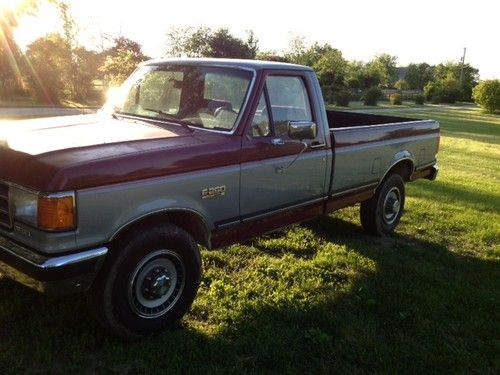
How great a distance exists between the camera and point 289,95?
187 inches

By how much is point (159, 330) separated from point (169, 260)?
0.52 m

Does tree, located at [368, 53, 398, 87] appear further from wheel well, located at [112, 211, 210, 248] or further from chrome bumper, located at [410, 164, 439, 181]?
wheel well, located at [112, 211, 210, 248]

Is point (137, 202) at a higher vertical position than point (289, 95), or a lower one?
lower

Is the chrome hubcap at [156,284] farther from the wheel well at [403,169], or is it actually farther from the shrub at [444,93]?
the shrub at [444,93]

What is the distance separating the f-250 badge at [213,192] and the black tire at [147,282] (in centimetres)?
31

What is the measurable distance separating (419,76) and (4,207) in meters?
90.5

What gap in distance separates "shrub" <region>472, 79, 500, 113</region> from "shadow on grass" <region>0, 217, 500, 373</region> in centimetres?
4361

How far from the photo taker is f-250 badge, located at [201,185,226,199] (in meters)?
3.78

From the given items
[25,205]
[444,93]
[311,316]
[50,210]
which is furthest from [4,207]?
[444,93]

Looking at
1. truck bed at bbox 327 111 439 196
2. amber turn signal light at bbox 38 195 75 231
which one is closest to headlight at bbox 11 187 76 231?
amber turn signal light at bbox 38 195 75 231

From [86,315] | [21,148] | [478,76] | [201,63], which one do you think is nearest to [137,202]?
[21,148]

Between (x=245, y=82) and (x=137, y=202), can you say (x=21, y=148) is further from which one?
(x=245, y=82)

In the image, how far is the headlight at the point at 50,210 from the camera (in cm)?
297

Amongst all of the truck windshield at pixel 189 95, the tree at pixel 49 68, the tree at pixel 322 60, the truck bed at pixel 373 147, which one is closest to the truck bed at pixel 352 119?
the truck bed at pixel 373 147
